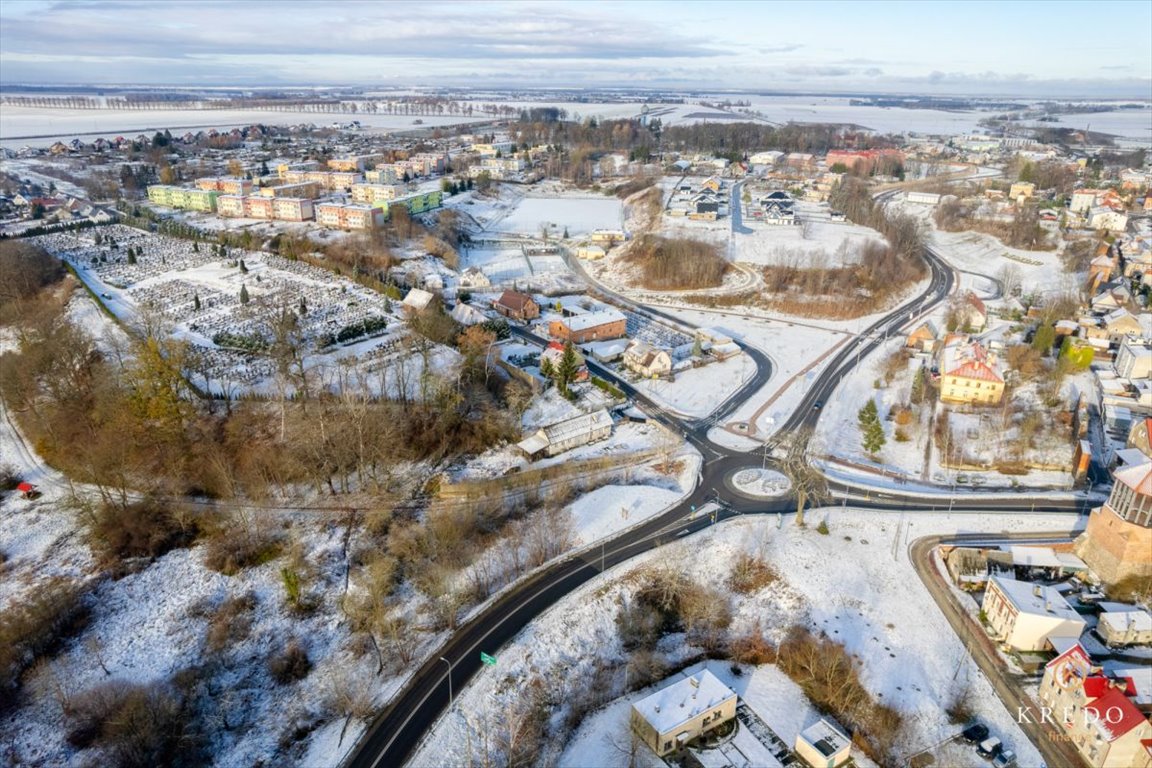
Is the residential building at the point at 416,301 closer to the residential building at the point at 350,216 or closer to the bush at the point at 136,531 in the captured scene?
the bush at the point at 136,531

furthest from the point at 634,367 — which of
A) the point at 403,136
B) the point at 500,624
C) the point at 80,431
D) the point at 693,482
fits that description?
the point at 403,136

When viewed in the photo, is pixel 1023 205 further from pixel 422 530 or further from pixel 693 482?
pixel 422 530

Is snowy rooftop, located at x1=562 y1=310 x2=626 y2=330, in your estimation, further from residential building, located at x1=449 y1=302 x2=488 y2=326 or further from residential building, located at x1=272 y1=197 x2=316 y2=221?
residential building, located at x1=272 y1=197 x2=316 y2=221

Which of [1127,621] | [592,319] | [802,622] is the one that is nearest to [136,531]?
[802,622]

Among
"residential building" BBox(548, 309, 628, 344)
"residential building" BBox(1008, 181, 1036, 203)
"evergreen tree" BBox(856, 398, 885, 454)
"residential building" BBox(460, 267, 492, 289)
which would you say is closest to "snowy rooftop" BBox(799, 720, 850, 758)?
"evergreen tree" BBox(856, 398, 885, 454)

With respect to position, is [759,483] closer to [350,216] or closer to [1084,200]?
[350,216]
